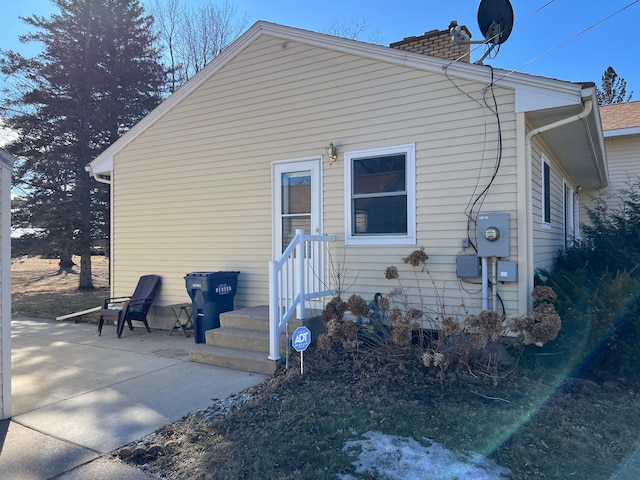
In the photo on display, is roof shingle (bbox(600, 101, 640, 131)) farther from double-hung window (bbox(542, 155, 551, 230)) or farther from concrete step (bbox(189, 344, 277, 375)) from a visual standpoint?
concrete step (bbox(189, 344, 277, 375))

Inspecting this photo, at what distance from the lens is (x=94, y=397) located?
427 centimetres

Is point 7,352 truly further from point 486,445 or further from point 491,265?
point 491,265

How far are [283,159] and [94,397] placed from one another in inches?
152

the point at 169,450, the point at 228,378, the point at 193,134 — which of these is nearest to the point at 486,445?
the point at 169,450

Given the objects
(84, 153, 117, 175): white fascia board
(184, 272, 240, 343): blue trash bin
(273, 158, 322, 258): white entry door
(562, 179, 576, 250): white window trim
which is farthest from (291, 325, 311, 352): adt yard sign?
(562, 179, 576, 250): white window trim

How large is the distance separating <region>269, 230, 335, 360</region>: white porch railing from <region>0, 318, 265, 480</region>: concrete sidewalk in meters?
0.65

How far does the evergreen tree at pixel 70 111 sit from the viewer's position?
1389cm

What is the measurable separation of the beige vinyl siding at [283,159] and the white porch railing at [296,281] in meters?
0.29

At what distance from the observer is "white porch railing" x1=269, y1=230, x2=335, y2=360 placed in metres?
4.82

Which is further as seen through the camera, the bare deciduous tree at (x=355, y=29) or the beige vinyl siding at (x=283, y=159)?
the bare deciduous tree at (x=355, y=29)

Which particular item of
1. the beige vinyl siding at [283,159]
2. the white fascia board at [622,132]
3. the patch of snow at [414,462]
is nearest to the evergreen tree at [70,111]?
the beige vinyl siding at [283,159]

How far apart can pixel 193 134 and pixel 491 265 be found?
17.0 feet

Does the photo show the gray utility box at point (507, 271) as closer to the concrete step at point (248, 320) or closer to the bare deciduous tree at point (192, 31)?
the concrete step at point (248, 320)

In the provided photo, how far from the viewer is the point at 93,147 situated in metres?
14.5
